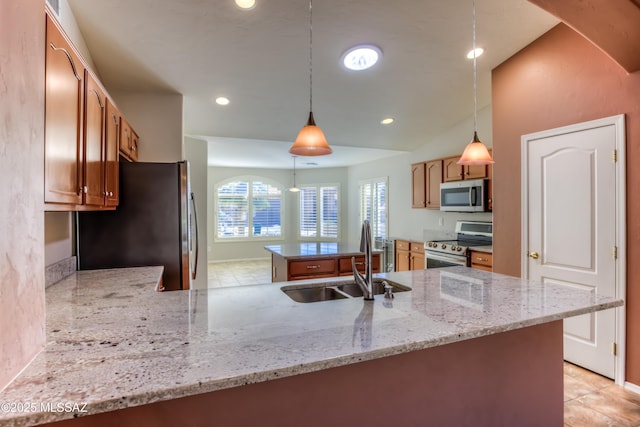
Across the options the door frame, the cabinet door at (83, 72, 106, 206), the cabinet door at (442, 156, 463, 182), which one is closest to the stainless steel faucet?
the cabinet door at (83, 72, 106, 206)

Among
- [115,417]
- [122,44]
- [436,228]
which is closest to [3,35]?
[115,417]

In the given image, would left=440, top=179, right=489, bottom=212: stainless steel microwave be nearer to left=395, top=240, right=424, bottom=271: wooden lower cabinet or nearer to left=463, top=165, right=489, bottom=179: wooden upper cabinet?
left=463, top=165, right=489, bottom=179: wooden upper cabinet

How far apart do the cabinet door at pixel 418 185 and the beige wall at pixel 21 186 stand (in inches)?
195

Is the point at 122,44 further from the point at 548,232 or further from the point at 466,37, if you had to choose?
the point at 548,232

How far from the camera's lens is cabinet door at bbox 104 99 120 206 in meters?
1.99

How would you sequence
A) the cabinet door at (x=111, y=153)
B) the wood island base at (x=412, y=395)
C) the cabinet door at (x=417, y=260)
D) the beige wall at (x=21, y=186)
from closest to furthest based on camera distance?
the beige wall at (x=21, y=186), the wood island base at (x=412, y=395), the cabinet door at (x=111, y=153), the cabinet door at (x=417, y=260)

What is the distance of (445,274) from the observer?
2094mm

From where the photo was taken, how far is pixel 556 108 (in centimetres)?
286

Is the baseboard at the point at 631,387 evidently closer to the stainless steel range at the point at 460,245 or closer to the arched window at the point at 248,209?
the stainless steel range at the point at 460,245

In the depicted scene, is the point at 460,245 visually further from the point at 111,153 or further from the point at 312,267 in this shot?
the point at 111,153

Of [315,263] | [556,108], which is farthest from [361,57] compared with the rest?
[315,263]

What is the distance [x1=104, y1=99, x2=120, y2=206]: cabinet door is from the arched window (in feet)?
20.0

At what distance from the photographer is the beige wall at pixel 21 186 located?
801 mm

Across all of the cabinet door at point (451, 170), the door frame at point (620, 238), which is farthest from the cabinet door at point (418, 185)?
the door frame at point (620, 238)
